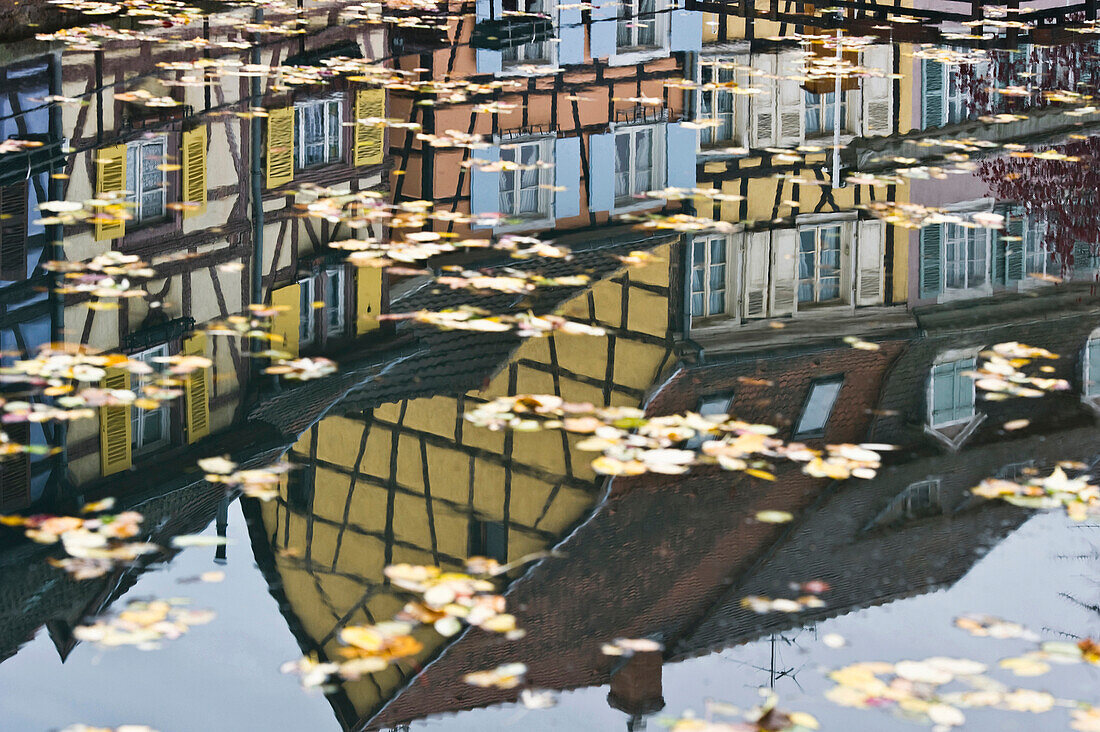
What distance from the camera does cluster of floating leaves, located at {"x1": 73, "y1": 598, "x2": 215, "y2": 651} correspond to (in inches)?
154

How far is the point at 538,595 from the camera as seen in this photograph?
169 inches

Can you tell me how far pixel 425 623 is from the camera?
13.0 ft

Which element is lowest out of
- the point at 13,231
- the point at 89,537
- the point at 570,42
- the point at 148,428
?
the point at 89,537

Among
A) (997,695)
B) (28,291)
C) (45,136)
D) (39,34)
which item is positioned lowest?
(997,695)

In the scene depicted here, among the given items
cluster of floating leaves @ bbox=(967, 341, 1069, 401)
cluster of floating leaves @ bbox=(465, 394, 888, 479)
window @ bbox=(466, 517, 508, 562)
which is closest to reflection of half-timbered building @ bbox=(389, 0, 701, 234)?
cluster of floating leaves @ bbox=(967, 341, 1069, 401)

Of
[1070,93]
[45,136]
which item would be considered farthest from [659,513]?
[1070,93]

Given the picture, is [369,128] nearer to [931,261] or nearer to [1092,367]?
[931,261]

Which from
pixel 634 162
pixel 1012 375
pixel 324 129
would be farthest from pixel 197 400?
pixel 634 162

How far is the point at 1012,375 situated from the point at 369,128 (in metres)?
6.37

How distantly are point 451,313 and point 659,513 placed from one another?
2168 millimetres

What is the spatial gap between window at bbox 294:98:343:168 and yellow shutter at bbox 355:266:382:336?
2.71m

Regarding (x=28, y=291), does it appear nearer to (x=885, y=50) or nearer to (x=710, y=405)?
(x=710, y=405)

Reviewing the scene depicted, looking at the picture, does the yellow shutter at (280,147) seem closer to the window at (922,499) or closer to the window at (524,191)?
the window at (524,191)

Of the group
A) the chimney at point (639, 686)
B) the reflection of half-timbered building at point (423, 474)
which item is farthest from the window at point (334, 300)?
the chimney at point (639, 686)
